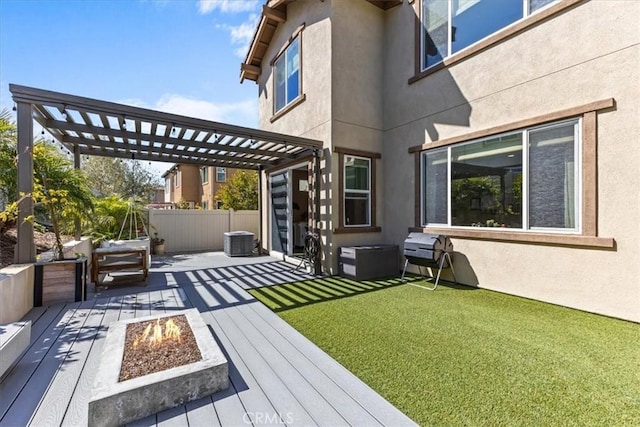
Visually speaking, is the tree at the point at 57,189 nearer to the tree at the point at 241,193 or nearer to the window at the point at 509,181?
the window at the point at 509,181

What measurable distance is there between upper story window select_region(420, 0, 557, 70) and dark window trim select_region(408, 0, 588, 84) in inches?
4.4

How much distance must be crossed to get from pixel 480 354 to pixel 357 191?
15.4 ft

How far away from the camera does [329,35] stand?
6.66 meters

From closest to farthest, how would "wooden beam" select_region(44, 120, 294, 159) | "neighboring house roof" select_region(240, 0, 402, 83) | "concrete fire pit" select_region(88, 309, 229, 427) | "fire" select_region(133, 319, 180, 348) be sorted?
"concrete fire pit" select_region(88, 309, 229, 427) → "fire" select_region(133, 319, 180, 348) → "wooden beam" select_region(44, 120, 294, 159) → "neighboring house roof" select_region(240, 0, 402, 83)

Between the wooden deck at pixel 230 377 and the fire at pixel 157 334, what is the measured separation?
1.49 feet

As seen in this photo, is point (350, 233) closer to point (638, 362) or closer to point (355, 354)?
point (355, 354)

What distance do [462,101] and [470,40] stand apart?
4.15 feet

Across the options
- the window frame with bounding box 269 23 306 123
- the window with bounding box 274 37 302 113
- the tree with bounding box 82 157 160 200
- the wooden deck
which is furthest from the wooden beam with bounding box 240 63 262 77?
the tree with bounding box 82 157 160 200

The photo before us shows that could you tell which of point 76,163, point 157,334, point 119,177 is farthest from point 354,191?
point 119,177

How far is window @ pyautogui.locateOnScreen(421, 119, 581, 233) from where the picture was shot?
14.9ft

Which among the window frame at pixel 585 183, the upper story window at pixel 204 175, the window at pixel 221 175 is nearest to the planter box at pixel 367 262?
the window frame at pixel 585 183

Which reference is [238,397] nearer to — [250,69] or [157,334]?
[157,334]

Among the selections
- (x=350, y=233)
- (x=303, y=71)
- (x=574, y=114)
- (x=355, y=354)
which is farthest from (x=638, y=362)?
(x=303, y=71)

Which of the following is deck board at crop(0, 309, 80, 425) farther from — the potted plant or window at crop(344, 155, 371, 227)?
the potted plant
